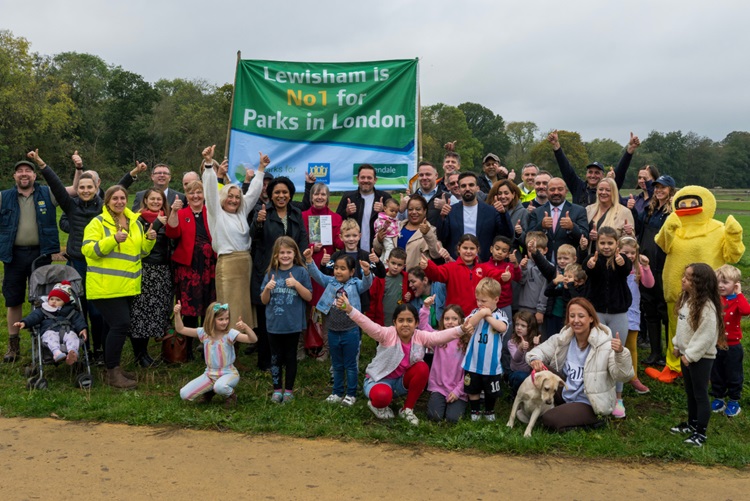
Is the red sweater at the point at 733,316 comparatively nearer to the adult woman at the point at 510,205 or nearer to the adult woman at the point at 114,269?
the adult woman at the point at 510,205

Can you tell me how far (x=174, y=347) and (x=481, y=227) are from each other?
Answer: 3.89 meters

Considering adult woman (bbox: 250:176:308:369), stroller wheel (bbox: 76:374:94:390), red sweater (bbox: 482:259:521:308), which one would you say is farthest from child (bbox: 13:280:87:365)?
red sweater (bbox: 482:259:521:308)

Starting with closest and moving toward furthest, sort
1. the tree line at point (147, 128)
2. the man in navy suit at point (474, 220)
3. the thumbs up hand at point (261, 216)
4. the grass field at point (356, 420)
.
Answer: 1. the grass field at point (356, 420)
2. the thumbs up hand at point (261, 216)
3. the man in navy suit at point (474, 220)
4. the tree line at point (147, 128)

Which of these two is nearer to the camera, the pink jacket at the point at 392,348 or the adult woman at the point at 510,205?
the pink jacket at the point at 392,348

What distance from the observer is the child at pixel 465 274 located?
6410 mm

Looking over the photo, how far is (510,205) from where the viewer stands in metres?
7.58

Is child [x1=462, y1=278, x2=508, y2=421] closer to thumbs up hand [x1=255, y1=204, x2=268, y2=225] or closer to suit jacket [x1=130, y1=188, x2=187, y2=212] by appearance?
thumbs up hand [x1=255, y1=204, x2=268, y2=225]

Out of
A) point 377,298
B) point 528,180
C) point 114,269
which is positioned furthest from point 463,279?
point 114,269

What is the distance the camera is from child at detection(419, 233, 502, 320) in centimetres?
641

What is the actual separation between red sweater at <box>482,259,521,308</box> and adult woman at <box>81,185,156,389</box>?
371 cm

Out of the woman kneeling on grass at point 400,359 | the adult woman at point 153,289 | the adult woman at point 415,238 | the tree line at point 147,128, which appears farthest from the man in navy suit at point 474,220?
the tree line at point 147,128

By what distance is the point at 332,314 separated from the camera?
6160mm

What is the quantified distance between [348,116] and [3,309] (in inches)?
257

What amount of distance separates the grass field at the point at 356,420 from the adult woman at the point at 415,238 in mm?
1581
